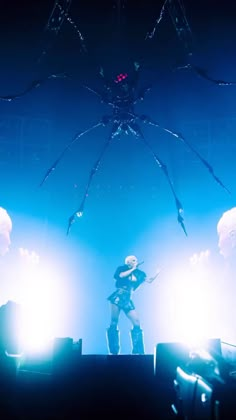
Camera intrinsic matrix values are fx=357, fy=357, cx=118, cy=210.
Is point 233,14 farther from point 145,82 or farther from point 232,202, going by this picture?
point 232,202

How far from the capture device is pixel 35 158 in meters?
8.31

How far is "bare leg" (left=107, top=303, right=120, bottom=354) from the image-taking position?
618 cm

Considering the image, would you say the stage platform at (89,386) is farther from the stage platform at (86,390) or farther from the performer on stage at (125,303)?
the performer on stage at (125,303)

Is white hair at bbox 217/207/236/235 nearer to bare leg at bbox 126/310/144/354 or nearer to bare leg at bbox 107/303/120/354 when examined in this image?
bare leg at bbox 126/310/144/354

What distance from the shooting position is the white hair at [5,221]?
8.07 meters

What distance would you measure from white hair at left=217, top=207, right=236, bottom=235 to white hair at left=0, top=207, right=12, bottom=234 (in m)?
4.77

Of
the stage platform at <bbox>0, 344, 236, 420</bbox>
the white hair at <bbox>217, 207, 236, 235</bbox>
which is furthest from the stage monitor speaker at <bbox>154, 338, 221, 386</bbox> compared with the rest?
the white hair at <bbox>217, 207, 236, 235</bbox>

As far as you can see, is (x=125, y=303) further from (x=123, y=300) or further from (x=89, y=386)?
(x=89, y=386)

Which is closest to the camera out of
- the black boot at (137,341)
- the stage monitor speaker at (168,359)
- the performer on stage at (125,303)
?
the stage monitor speaker at (168,359)

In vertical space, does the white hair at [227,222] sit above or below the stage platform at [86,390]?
above

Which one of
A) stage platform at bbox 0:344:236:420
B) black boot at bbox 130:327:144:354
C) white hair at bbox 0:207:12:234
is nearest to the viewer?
stage platform at bbox 0:344:236:420

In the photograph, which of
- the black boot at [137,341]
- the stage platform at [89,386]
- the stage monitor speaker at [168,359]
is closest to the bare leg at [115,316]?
the black boot at [137,341]

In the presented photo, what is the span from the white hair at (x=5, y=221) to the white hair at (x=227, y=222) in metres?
4.77

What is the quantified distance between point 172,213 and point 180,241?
2.18 ft
